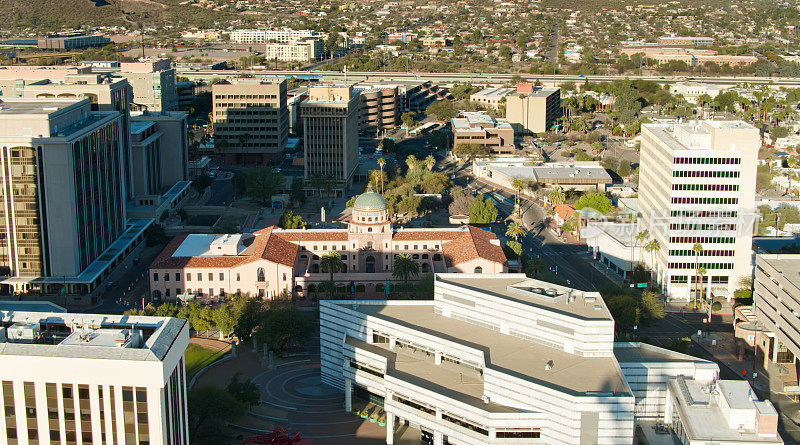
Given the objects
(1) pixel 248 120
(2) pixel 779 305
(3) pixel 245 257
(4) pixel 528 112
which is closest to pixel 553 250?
(2) pixel 779 305

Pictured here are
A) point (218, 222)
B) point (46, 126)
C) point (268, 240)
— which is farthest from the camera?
point (218, 222)

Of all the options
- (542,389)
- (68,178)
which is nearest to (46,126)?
(68,178)

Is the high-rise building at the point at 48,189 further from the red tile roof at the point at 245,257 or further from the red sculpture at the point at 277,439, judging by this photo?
the red sculpture at the point at 277,439

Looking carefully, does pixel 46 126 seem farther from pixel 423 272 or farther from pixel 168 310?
pixel 423 272

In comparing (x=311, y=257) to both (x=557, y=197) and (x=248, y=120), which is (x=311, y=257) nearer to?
(x=557, y=197)

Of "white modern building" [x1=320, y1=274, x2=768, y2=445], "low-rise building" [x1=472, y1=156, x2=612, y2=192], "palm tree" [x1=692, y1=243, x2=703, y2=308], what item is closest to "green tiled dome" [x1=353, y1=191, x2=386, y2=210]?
"white modern building" [x1=320, y1=274, x2=768, y2=445]

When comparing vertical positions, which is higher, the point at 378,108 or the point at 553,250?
the point at 378,108
